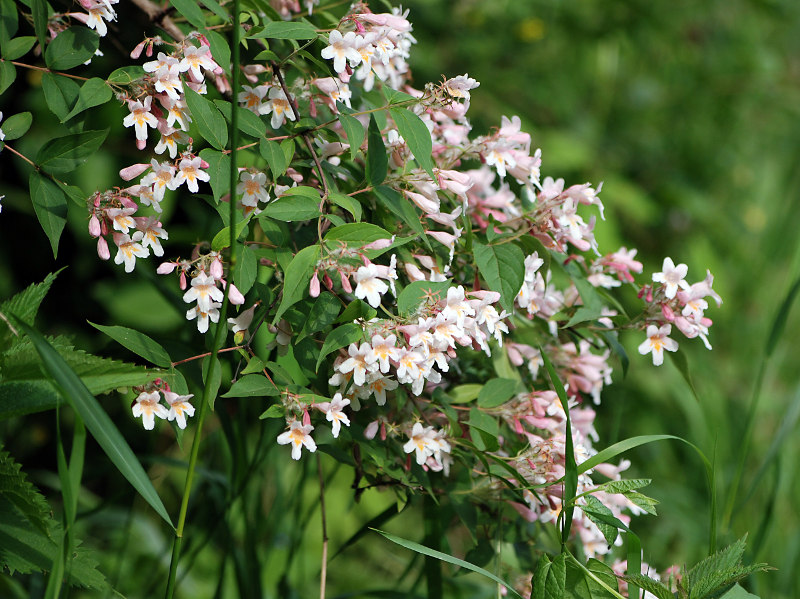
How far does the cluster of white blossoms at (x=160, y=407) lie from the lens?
78 centimetres

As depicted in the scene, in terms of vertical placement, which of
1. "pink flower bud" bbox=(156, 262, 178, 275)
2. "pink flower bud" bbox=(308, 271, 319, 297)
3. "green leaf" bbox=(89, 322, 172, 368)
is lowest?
"green leaf" bbox=(89, 322, 172, 368)

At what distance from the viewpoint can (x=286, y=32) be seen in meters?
0.78

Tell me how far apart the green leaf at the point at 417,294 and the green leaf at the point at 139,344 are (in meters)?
0.26

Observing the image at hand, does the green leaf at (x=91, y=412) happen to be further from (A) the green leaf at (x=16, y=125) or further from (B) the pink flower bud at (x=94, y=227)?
(A) the green leaf at (x=16, y=125)

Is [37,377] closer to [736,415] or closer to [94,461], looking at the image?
[94,461]

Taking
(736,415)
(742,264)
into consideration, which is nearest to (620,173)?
(742,264)

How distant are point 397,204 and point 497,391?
10.6 inches

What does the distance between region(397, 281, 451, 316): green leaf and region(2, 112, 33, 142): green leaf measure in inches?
17.4

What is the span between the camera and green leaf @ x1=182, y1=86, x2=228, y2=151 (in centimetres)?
78

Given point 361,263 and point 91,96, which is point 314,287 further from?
point 91,96

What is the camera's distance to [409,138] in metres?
0.80

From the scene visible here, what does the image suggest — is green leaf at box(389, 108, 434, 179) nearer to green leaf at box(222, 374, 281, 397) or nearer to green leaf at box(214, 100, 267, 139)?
green leaf at box(214, 100, 267, 139)

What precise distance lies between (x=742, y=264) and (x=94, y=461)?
7.93 ft

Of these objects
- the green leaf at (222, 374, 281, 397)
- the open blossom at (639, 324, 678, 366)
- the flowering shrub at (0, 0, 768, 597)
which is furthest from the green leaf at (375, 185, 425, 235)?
the open blossom at (639, 324, 678, 366)
